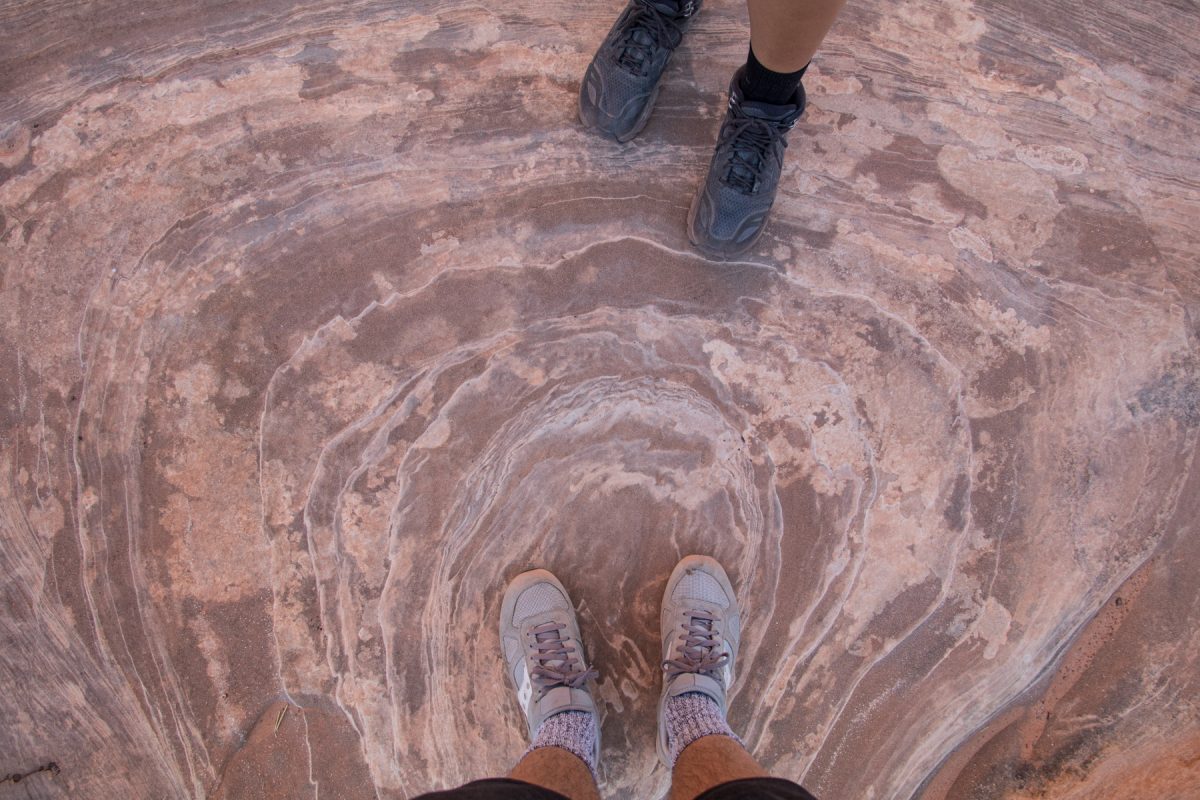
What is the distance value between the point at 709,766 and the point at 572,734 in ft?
1.04

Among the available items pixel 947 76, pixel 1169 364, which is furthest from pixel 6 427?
pixel 1169 364

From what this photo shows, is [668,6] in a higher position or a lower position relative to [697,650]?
higher

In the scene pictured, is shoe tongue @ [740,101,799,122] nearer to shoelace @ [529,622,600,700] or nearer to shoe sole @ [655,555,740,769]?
shoe sole @ [655,555,740,769]

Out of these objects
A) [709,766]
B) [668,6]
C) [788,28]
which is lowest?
[709,766]

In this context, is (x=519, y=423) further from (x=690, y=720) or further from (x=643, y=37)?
(x=643, y=37)

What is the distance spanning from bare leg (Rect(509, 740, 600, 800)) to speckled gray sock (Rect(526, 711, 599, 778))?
0.02 meters

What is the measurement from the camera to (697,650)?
1.54 metres

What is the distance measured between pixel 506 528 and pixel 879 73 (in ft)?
4.95

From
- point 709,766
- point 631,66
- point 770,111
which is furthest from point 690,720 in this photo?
point 631,66

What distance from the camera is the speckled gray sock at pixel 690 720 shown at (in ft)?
4.77

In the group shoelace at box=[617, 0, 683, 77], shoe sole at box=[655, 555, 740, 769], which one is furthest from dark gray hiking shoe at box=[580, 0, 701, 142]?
shoe sole at box=[655, 555, 740, 769]

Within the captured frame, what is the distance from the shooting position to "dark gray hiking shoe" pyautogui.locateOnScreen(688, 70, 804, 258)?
157cm

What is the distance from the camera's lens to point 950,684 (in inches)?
65.2

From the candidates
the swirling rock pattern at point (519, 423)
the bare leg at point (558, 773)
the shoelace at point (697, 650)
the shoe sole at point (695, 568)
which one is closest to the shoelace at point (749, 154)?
the swirling rock pattern at point (519, 423)
